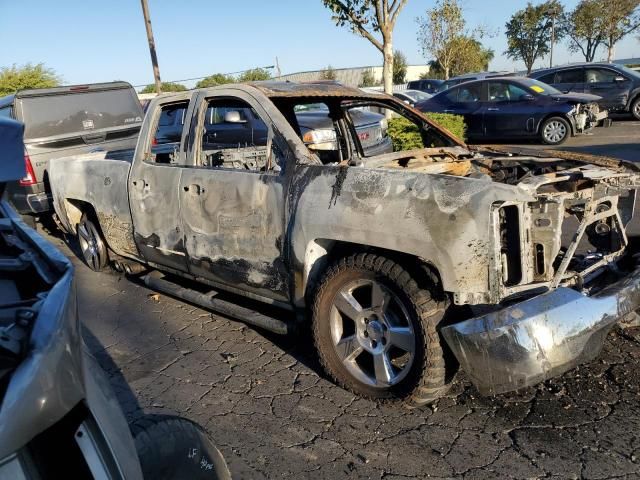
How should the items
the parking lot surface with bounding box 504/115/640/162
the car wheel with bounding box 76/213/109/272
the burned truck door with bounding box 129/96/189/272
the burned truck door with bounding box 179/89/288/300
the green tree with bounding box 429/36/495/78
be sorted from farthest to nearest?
the green tree with bounding box 429/36/495/78
the parking lot surface with bounding box 504/115/640/162
the car wheel with bounding box 76/213/109/272
the burned truck door with bounding box 129/96/189/272
the burned truck door with bounding box 179/89/288/300

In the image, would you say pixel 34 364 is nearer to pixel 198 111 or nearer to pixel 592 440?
pixel 592 440

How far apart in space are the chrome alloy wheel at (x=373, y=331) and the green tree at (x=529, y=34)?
4658cm

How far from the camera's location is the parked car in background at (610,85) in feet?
48.4

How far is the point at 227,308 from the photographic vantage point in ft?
12.7

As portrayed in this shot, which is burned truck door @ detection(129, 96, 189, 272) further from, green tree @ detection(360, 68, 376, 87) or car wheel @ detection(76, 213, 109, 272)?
green tree @ detection(360, 68, 376, 87)

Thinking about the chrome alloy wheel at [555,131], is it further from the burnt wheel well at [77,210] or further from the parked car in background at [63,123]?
the burnt wheel well at [77,210]

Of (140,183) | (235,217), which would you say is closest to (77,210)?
(140,183)

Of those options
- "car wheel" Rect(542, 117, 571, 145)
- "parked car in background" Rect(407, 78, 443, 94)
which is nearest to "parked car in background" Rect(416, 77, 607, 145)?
"car wheel" Rect(542, 117, 571, 145)

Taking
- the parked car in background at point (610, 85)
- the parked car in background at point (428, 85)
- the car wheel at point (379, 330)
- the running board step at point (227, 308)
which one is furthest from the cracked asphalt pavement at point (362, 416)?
the parked car in background at point (428, 85)

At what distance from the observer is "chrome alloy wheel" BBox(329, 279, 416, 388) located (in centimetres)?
301

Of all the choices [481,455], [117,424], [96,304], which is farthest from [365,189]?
[96,304]

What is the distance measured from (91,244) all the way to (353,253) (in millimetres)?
3626

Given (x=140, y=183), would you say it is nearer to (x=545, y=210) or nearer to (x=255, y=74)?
(x=545, y=210)

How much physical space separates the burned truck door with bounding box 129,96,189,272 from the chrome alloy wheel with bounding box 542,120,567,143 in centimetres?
1055
